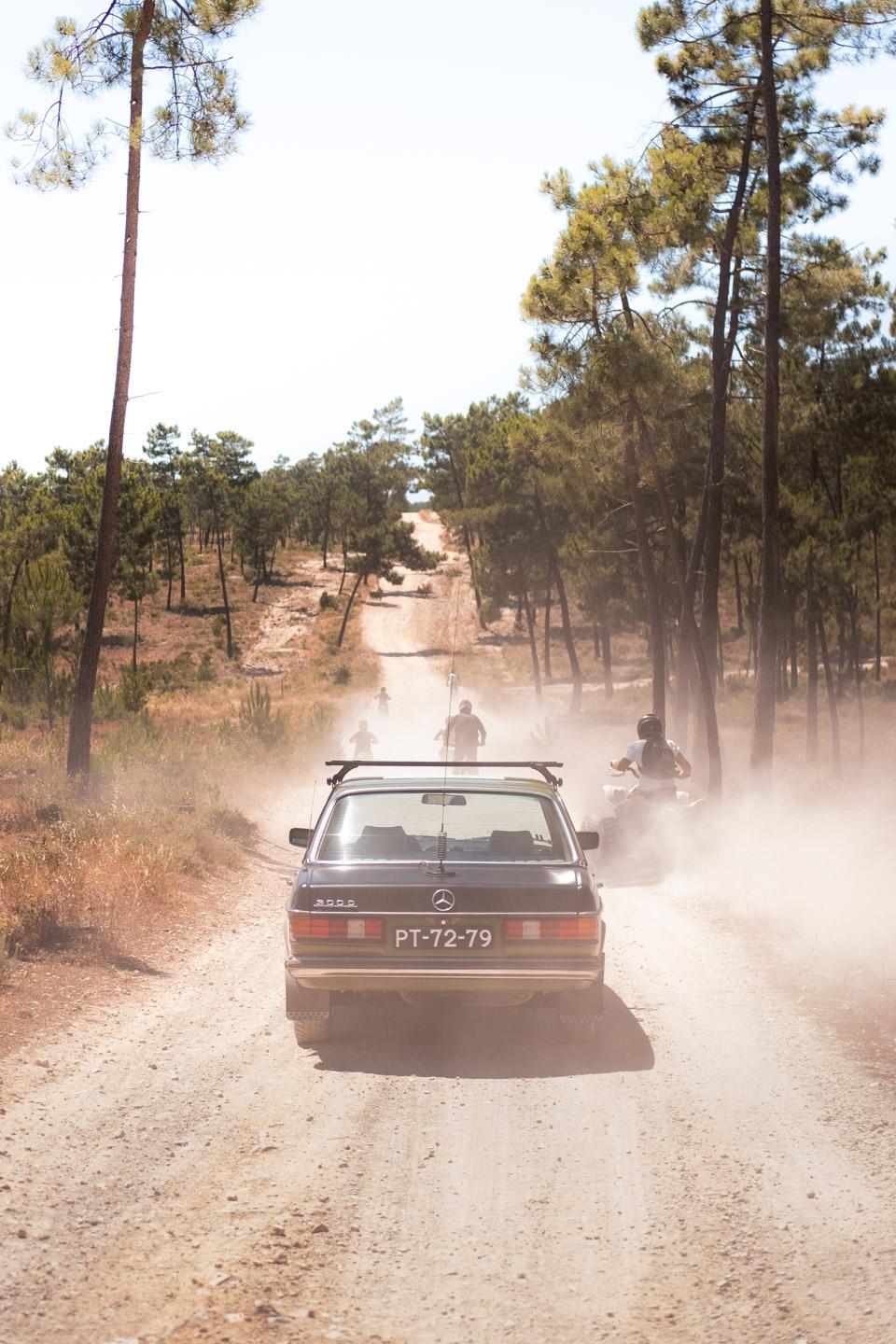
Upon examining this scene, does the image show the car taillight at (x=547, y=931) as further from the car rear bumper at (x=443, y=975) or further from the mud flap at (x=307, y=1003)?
the mud flap at (x=307, y=1003)

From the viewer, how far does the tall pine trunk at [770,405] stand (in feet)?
66.3

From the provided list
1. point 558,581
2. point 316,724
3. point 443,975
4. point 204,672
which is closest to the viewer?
point 443,975

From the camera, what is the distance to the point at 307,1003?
7098 mm

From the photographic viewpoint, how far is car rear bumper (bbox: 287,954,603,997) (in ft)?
22.5

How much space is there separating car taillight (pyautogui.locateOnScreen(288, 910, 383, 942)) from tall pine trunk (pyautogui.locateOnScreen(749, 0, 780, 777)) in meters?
14.3

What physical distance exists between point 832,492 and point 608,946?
26711 mm

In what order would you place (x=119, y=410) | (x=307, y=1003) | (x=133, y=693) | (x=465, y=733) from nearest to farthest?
(x=307, y=1003)
(x=119, y=410)
(x=465, y=733)
(x=133, y=693)

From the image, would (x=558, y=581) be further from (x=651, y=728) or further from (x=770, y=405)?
(x=651, y=728)

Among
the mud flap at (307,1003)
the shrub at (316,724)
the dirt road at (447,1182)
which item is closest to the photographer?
the dirt road at (447,1182)

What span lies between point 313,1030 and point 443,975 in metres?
0.97

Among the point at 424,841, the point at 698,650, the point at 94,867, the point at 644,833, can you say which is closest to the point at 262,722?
the point at 698,650

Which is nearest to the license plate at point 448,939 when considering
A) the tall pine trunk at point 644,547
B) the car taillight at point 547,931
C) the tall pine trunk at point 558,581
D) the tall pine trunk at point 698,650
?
the car taillight at point 547,931

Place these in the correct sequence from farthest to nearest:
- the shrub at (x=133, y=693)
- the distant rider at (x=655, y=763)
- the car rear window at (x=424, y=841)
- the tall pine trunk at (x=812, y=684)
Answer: the tall pine trunk at (x=812, y=684), the shrub at (x=133, y=693), the distant rider at (x=655, y=763), the car rear window at (x=424, y=841)

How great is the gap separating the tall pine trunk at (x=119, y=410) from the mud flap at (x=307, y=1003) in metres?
12.3
